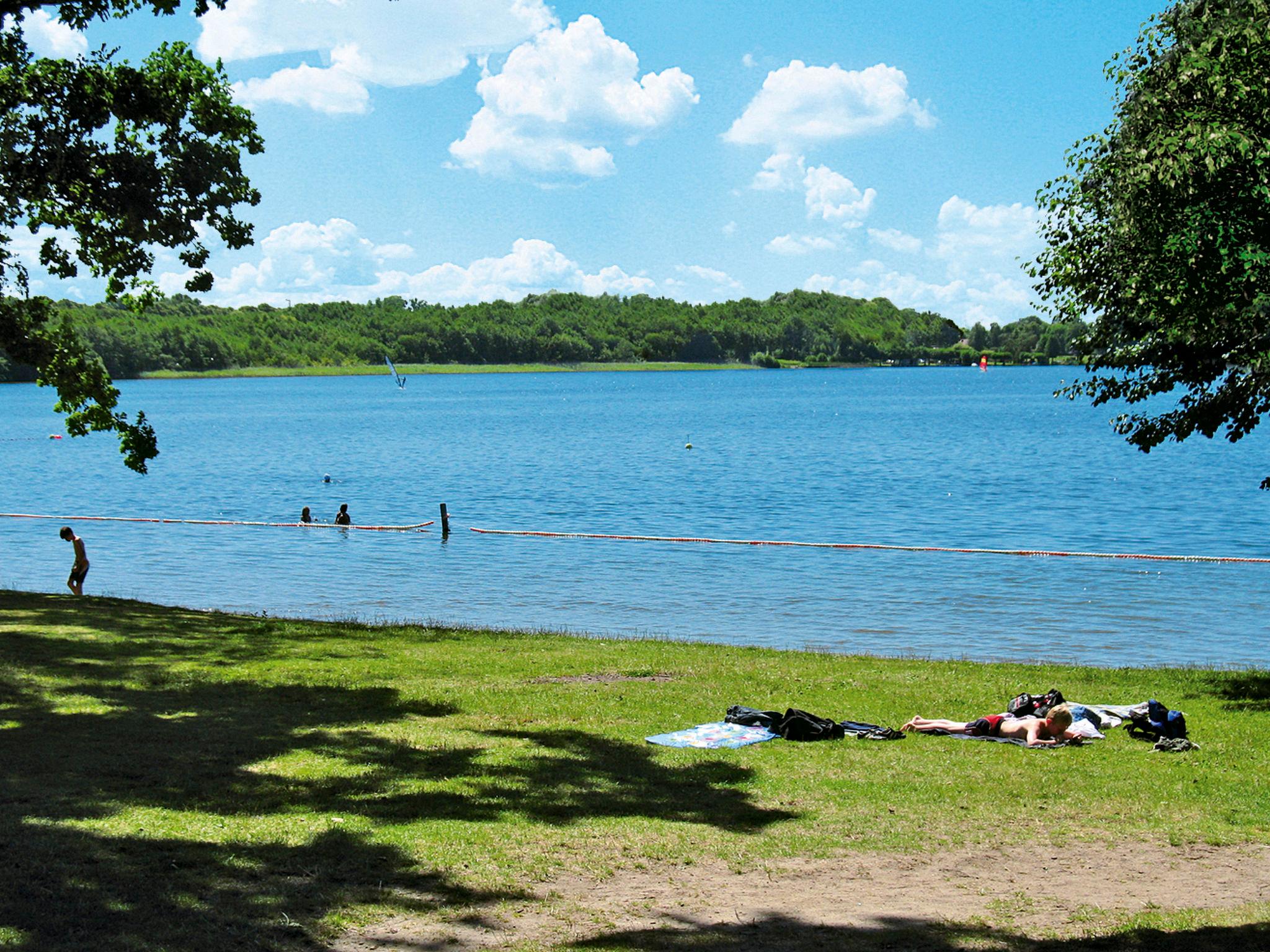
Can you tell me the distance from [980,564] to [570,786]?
25651 millimetres

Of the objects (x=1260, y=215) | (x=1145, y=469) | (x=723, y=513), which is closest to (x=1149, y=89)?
(x=1260, y=215)

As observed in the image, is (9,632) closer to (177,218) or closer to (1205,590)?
(177,218)

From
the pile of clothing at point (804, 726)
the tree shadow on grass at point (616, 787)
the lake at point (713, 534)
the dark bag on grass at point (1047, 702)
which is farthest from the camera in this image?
the lake at point (713, 534)

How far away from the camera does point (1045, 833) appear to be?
32.2 ft

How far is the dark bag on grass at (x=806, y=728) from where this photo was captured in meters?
13.1

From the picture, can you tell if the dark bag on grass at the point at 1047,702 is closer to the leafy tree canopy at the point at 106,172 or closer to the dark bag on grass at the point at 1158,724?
the dark bag on grass at the point at 1158,724

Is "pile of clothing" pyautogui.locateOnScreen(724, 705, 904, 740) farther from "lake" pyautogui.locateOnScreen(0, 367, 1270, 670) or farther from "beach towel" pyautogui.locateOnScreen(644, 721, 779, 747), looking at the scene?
"lake" pyautogui.locateOnScreen(0, 367, 1270, 670)

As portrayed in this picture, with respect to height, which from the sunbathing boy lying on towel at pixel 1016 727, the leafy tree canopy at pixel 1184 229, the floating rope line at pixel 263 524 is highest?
the leafy tree canopy at pixel 1184 229

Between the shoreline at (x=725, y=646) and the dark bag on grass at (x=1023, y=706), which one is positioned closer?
the dark bag on grass at (x=1023, y=706)

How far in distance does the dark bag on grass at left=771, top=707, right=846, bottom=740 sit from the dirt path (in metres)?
3.78

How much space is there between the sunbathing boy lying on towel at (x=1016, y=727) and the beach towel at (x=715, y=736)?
1.93 m

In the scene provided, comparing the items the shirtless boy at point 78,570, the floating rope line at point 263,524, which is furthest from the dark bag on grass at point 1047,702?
the floating rope line at point 263,524

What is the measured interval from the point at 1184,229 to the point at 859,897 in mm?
9425

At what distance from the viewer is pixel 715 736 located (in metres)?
12.9
